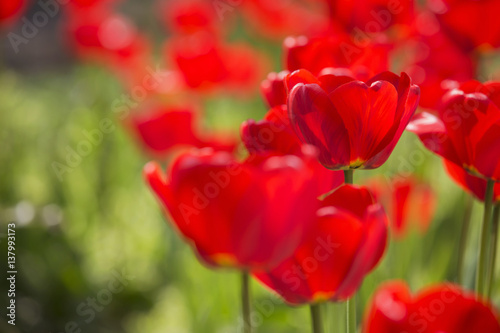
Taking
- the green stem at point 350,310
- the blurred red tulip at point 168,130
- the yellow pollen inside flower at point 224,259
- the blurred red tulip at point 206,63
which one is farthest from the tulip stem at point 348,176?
the blurred red tulip at point 206,63

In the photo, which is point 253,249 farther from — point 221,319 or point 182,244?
point 182,244

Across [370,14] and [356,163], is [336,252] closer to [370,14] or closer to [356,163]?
[356,163]

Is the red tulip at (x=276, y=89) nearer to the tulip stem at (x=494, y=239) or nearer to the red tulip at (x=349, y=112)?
the red tulip at (x=349, y=112)

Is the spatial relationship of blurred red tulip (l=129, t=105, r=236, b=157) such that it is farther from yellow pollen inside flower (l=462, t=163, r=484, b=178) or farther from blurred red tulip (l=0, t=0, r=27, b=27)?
yellow pollen inside flower (l=462, t=163, r=484, b=178)

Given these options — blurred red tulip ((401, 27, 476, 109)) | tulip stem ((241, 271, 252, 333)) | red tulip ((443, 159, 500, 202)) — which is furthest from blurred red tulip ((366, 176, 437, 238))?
tulip stem ((241, 271, 252, 333))

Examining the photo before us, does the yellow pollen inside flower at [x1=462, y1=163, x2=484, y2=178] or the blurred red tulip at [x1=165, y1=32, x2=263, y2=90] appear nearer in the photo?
the yellow pollen inside flower at [x1=462, y1=163, x2=484, y2=178]

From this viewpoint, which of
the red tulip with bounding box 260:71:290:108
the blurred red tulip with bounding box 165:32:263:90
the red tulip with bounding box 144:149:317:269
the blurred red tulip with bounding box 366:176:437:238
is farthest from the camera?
the blurred red tulip with bounding box 165:32:263:90

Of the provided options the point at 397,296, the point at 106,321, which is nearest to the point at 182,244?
the point at 106,321
